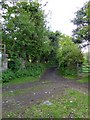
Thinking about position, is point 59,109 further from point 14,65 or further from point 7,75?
point 14,65

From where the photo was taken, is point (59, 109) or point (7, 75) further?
point (7, 75)

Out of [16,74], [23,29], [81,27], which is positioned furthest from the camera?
[81,27]

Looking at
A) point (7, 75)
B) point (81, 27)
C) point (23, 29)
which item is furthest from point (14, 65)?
point (81, 27)

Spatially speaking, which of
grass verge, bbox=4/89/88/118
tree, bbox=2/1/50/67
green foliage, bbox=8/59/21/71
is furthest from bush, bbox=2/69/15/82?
grass verge, bbox=4/89/88/118

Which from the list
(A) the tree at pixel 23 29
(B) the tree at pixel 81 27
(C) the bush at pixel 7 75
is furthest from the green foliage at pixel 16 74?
(B) the tree at pixel 81 27

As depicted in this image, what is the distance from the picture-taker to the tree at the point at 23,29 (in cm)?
1672

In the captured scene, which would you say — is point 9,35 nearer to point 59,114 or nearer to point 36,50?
point 36,50

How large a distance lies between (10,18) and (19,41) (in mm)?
2069

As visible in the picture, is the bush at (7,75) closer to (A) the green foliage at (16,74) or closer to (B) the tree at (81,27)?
(A) the green foliage at (16,74)

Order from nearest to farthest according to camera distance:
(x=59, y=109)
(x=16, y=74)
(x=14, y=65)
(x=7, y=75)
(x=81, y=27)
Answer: (x=59, y=109)
(x=7, y=75)
(x=16, y=74)
(x=14, y=65)
(x=81, y=27)

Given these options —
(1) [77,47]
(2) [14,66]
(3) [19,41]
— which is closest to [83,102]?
(2) [14,66]

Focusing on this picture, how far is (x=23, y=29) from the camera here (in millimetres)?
17047

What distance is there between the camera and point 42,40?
19.0m

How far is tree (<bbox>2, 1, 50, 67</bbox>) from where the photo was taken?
1672 cm
